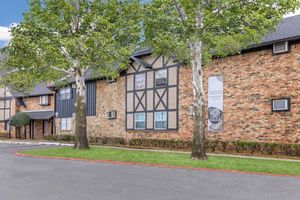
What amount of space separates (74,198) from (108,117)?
81.2ft

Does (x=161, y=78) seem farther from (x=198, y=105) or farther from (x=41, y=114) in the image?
(x=41, y=114)

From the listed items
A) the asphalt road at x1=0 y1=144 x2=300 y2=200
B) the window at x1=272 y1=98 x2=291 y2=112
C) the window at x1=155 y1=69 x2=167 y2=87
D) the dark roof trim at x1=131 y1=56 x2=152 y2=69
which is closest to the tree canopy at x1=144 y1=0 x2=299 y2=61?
the window at x1=272 y1=98 x2=291 y2=112

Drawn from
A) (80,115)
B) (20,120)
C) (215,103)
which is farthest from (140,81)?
(20,120)

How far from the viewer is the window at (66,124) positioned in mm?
38550

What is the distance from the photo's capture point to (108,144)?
32.3m

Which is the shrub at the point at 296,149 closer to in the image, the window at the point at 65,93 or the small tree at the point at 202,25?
the small tree at the point at 202,25

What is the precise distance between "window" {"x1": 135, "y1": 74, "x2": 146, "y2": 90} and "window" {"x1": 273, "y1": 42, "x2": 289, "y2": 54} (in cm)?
1196

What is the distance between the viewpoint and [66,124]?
39125 millimetres

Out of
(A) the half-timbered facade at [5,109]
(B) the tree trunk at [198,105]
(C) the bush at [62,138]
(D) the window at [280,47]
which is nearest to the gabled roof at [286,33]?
(D) the window at [280,47]

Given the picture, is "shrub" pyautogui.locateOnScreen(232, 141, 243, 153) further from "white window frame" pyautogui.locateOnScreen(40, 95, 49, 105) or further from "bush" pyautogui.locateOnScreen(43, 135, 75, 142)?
"white window frame" pyautogui.locateOnScreen(40, 95, 49, 105)

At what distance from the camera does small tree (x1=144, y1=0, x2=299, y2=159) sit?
1688 cm

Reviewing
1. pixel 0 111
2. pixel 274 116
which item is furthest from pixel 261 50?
pixel 0 111

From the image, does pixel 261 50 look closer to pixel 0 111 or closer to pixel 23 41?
pixel 23 41

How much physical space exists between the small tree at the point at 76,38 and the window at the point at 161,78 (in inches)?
185
